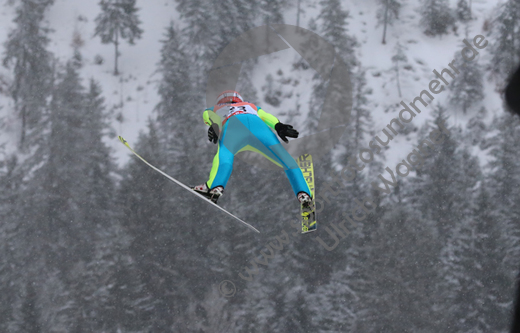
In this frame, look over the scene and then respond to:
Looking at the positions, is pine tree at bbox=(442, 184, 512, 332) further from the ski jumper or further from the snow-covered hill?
the ski jumper

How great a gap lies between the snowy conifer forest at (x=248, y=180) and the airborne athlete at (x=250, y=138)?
5.02m


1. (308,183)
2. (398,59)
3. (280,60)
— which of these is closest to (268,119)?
(308,183)

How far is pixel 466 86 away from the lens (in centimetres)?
1007

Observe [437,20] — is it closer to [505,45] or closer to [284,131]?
[505,45]

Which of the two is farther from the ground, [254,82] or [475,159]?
[254,82]

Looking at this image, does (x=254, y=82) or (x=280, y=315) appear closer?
(x=280, y=315)

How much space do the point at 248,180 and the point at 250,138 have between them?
5213 millimetres

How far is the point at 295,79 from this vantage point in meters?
10.0

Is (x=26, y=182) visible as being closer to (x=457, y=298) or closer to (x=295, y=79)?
(x=295, y=79)

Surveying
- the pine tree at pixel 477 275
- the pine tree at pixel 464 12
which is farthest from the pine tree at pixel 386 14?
the pine tree at pixel 477 275

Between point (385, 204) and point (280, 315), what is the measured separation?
329 cm

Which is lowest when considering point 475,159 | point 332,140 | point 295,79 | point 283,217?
point 283,217

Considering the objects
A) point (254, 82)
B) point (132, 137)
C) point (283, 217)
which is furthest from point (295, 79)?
point (132, 137)

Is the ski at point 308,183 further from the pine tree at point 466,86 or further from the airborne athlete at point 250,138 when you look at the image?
the pine tree at point 466,86
